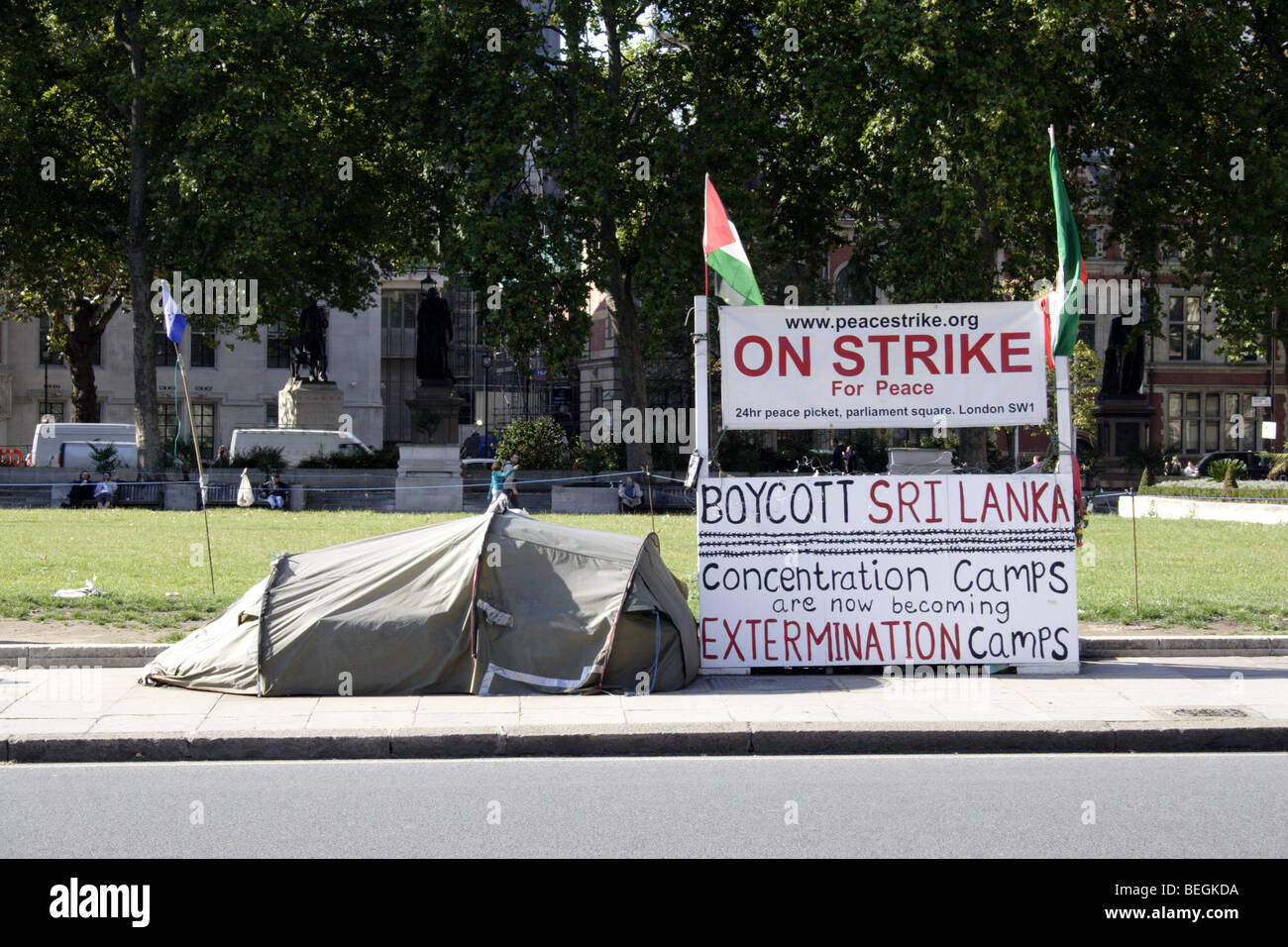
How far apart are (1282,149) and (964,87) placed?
852 centimetres

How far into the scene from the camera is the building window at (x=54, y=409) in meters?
62.2

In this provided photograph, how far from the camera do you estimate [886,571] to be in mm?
11406

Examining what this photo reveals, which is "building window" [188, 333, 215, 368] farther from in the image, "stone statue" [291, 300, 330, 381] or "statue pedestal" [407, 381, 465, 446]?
"statue pedestal" [407, 381, 465, 446]

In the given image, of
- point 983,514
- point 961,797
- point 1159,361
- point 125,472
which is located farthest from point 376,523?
point 1159,361

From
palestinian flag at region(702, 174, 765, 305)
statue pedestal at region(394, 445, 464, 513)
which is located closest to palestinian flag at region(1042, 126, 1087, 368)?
palestinian flag at region(702, 174, 765, 305)

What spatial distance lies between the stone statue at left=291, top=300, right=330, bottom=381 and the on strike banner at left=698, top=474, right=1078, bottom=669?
35736mm

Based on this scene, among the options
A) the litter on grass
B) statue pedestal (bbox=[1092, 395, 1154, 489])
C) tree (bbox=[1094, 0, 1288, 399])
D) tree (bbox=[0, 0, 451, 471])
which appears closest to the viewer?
the litter on grass

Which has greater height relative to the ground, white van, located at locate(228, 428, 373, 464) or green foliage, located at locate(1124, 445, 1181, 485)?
white van, located at locate(228, 428, 373, 464)

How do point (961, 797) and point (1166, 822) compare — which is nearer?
point (1166, 822)

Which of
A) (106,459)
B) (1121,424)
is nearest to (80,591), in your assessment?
(106,459)

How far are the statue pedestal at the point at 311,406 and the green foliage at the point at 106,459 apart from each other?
322 inches

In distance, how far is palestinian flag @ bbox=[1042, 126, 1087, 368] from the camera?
37.4ft

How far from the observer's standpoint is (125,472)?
36500 millimetres

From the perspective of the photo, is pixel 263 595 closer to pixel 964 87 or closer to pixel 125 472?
pixel 964 87
